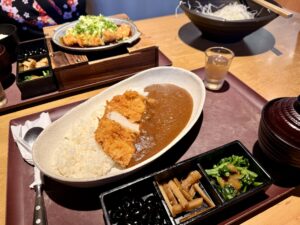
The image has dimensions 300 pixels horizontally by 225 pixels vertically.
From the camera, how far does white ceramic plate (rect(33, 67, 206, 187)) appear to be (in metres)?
1.06

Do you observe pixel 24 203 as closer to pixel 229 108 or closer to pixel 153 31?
pixel 229 108

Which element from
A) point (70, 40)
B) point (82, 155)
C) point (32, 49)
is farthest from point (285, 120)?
point (32, 49)

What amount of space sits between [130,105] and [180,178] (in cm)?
54

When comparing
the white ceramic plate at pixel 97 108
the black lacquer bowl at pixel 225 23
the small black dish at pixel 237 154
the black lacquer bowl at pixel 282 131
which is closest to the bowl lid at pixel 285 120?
the black lacquer bowl at pixel 282 131

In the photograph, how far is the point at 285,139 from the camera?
3.39ft

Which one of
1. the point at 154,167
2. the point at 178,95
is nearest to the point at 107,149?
the point at 154,167

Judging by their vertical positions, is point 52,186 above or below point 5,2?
below

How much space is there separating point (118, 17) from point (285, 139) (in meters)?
1.67

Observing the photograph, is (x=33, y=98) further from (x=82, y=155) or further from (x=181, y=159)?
(x=181, y=159)

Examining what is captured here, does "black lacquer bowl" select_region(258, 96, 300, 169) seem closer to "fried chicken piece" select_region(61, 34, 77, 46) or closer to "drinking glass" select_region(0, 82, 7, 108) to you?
"fried chicken piece" select_region(61, 34, 77, 46)

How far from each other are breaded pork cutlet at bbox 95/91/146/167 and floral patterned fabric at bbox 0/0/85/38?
1.55 m

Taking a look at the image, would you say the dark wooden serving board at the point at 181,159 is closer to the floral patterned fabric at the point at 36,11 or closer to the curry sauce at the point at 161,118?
the curry sauce at the point at 161,118

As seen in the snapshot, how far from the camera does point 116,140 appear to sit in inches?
48.9

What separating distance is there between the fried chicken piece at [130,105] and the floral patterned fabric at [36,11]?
154cm
